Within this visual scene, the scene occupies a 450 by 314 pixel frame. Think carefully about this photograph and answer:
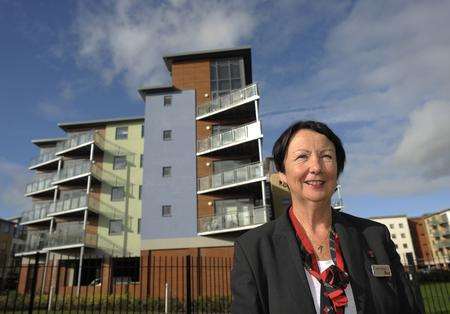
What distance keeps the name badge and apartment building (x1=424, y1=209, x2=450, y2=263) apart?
102442 millimetres


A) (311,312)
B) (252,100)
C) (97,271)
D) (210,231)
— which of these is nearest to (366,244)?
(311,312)

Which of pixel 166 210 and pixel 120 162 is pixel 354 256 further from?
pixel 120 162

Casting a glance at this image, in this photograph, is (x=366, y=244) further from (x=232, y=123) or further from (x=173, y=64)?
(x=173, y=64)

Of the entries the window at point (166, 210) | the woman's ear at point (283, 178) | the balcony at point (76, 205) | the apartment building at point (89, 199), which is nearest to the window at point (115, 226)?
the apartment building at point (89, 199)

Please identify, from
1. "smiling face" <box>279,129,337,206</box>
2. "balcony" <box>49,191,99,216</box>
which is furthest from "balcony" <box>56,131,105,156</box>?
"smiling face" <box>279,129,337,206</box>

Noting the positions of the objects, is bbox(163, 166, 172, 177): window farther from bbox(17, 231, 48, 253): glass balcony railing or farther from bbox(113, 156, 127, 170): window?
bbox(17, 231, 48, 253): glass balcony railing

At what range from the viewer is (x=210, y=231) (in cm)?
2703

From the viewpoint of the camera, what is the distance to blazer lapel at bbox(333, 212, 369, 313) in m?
1.82

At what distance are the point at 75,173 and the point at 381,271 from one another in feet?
126

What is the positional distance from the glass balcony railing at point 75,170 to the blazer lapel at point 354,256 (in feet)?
120

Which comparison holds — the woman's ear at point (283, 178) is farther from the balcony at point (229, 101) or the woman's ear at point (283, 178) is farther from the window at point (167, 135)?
the window at point (167, 135)

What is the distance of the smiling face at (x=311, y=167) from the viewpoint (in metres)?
2.08

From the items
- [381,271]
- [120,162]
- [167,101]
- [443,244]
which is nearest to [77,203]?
[120,162]

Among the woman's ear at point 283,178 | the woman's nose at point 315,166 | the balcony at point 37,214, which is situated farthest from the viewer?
the balcony at point 37,214
